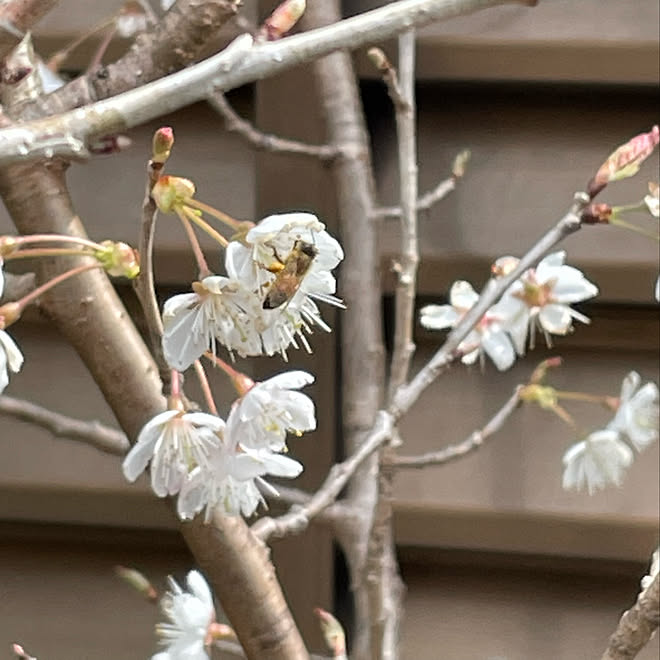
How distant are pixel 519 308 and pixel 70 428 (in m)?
0.40

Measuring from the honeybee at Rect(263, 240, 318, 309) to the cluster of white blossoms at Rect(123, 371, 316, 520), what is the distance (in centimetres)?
9

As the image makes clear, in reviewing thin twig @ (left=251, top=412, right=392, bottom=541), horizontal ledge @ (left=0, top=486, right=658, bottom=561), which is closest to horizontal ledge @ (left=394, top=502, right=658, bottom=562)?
horizontal ledge @ (left=0, top=486, right=658, bottom=561)

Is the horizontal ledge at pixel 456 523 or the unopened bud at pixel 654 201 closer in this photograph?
the unopened bud at pixel 654 201

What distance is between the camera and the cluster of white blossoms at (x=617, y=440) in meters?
0.79

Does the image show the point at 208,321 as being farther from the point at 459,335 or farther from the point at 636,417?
the point at 636,417

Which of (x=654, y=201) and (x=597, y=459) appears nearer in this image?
(x=654, y=201)

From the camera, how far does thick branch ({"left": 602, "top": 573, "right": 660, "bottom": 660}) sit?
1.35 feet

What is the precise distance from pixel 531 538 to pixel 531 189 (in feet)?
1.25

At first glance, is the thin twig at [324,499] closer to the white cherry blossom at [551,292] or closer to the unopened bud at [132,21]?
the white cherry blossom at [551,292]

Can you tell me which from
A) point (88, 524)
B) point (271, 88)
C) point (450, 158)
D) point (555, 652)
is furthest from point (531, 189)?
point (88, 524)

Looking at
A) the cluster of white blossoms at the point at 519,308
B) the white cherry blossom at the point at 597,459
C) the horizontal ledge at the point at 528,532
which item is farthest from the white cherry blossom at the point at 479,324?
the horizontal ledge at the point at 528,532

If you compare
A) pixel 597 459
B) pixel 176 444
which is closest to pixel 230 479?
pixel 176 444

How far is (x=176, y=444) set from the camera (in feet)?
1.47

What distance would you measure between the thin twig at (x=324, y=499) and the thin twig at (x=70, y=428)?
13 centimetres
